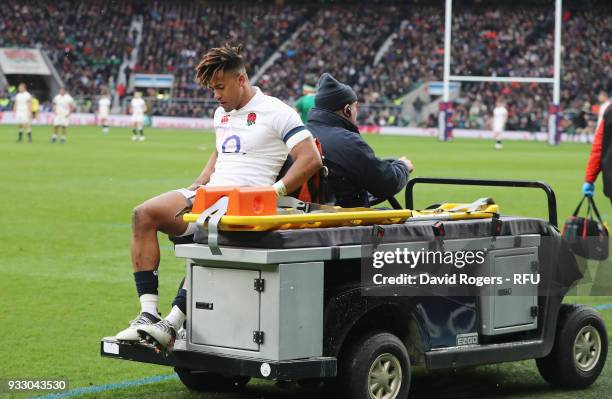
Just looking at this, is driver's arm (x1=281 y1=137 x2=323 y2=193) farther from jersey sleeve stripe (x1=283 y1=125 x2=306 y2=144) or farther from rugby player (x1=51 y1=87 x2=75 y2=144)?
rugby player (x1=51 y1=87 x2=75 y2=144)

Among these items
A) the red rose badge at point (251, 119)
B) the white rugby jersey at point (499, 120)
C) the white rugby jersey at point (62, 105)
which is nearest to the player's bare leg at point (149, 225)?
the red rose badge at point (251, 119)

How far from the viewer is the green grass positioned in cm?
674

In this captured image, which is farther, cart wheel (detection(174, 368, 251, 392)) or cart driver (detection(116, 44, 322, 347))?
cart wheel (detection(174, 368, 251, 392))

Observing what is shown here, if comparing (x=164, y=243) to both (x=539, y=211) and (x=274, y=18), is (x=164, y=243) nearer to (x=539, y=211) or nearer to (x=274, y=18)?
(x=539, y=211)

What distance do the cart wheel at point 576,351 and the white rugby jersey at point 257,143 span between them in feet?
6.01

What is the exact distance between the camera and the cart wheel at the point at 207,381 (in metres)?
6.27

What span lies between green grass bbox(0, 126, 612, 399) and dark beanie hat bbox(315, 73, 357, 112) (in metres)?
1.57

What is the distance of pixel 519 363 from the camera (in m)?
7.23

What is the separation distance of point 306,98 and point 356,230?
12855mm

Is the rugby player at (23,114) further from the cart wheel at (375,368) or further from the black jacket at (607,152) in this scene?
the cart wheel at (375,368)

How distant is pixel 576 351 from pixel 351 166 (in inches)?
66.0

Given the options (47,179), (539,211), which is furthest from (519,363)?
(47,179)

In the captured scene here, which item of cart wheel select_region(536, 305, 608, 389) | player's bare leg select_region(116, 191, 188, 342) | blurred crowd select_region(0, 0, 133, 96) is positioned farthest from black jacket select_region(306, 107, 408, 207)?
blurred crowd select_region(0, 0, 133, 96)

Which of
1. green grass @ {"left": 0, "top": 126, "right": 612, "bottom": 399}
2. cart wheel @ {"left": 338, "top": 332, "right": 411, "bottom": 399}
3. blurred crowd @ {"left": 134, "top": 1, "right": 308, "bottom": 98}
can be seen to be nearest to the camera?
cart wheel @ {"left": 338, "top": 332, "right": 411, "bottom": 399}
